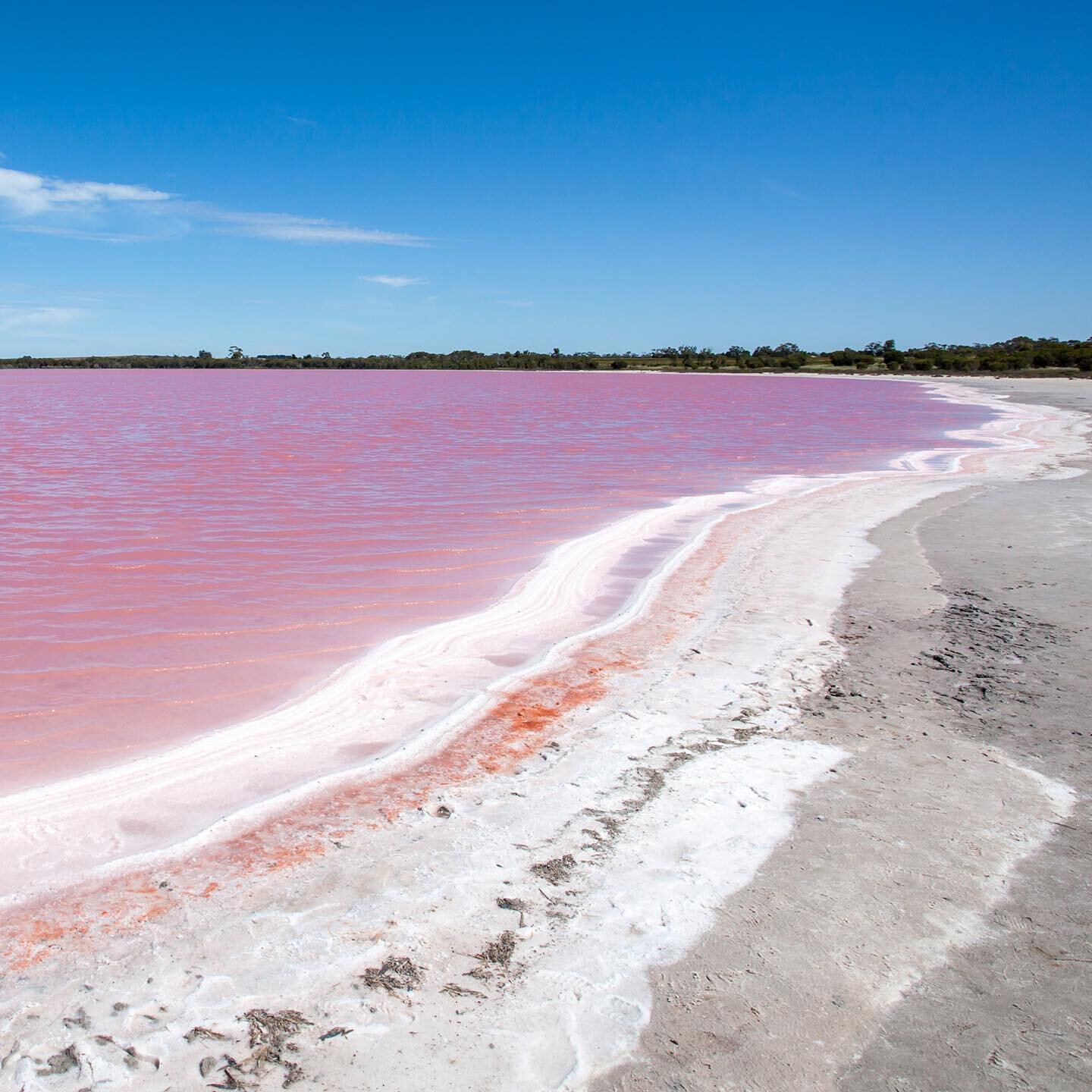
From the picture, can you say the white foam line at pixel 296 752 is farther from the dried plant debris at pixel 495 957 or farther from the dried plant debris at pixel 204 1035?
the dried plant debris at pixel 495 957

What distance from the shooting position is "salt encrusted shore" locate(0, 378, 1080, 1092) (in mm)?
2568

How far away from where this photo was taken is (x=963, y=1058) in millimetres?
2545

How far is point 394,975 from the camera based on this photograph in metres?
2.88

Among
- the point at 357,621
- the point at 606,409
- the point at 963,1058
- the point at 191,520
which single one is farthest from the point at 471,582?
the point at 606,409

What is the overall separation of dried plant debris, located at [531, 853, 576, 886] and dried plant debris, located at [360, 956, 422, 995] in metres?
0.68

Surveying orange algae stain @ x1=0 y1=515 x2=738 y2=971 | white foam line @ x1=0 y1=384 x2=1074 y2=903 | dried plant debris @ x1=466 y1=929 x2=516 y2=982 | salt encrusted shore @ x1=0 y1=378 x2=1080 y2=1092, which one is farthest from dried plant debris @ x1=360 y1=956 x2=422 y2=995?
white foam line @ x1=0 y1=384 x2=1074 y2=903

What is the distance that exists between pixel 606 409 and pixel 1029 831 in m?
34.1

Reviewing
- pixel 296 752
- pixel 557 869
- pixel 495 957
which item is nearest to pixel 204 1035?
pixel 495 957

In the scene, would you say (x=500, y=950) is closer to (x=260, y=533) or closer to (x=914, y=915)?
(x=914, y=915)

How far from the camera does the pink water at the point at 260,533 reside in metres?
5.73

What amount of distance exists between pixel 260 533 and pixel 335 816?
281 inches

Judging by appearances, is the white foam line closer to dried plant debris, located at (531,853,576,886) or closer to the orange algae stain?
the orange algae stain

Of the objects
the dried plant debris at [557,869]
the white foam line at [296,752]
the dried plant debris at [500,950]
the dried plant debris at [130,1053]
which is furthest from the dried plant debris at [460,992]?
the white foam line at [296,752]

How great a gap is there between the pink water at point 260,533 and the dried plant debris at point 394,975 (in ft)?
8.53
